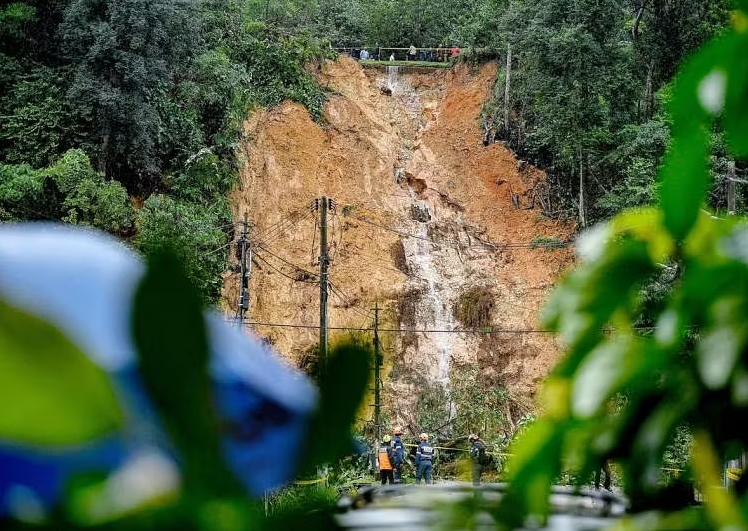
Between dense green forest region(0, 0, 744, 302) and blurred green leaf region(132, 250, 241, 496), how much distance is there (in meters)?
9.15

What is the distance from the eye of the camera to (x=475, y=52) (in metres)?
21.3

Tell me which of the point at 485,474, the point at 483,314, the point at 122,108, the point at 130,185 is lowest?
the point at 483,314

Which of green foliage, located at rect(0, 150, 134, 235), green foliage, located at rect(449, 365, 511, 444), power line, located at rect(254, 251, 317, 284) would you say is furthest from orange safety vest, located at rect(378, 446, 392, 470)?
power line, located at rect(254, 251, 317, 284)

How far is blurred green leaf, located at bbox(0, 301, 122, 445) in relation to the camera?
14cm

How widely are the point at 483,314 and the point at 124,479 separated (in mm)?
16105

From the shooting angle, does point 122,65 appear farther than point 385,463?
Yes

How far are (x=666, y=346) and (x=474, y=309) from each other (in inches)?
630

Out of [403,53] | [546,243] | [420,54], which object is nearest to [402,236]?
[546,243]

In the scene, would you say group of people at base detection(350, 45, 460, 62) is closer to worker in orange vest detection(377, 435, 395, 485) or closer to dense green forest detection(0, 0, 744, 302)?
dense green forest detection(0, 0, 744, 302)

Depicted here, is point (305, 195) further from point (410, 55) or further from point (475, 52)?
point (410, 55)

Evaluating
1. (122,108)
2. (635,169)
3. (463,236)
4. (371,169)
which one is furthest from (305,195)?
(635,169)

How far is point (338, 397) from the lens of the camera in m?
0.19

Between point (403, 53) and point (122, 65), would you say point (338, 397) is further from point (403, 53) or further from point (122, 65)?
point (403, 53)

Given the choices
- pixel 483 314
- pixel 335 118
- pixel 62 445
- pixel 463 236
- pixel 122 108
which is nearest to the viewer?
pixel 62 445
